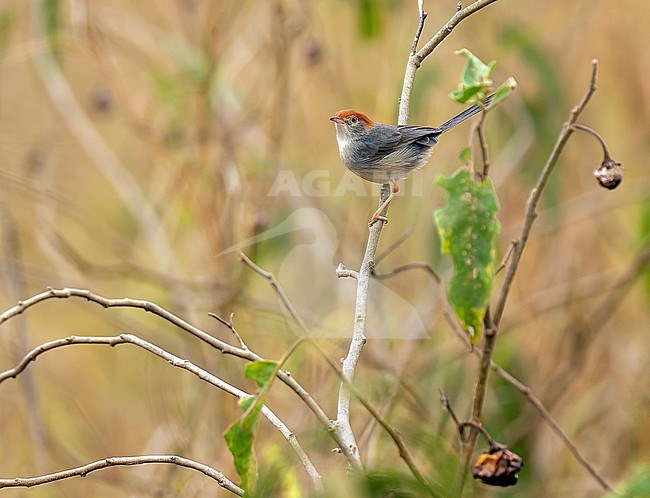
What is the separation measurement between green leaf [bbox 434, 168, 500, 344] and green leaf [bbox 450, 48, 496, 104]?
161 millimetres

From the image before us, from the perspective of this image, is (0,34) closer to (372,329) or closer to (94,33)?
(94,33)

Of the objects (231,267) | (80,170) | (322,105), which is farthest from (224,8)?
(80,170)

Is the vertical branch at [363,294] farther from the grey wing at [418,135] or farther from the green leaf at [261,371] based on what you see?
the grey wing at [418,135]

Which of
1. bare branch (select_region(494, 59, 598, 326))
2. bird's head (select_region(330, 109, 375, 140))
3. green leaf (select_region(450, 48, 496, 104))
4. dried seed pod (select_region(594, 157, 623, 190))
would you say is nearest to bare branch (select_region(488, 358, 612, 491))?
bare branch (select_region(494, 59, 598, 326))

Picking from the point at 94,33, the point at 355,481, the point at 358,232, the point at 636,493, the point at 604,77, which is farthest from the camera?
the point at 604,77

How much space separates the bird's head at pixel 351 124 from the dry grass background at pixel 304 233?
2.17ft

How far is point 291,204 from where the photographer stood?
4926mm

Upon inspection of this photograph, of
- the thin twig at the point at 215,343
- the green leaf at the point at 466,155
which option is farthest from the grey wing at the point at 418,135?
the thin twig at the point at 215,343

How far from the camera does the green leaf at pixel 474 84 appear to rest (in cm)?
154

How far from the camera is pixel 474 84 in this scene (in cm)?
155

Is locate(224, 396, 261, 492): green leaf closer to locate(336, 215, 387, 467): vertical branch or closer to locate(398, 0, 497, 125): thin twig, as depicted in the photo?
locate(336, 215, 387, 467): vertical branch

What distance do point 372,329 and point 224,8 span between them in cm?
202

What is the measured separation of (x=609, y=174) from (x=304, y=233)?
2905mm

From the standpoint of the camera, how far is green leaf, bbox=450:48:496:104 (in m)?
1.54
